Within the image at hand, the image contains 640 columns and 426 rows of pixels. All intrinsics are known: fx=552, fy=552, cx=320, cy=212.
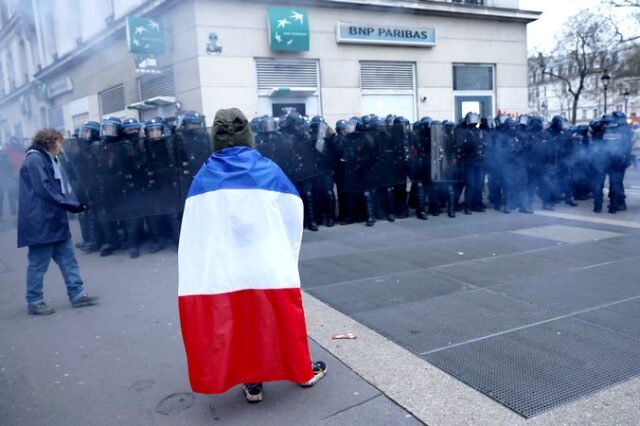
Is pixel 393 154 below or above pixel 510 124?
below

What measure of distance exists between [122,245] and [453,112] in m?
9.23

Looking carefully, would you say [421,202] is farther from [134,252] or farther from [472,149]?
[134,252]

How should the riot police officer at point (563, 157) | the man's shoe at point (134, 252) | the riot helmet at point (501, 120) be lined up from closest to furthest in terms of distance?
1. the man's shoe at point (134, 252)
2. the riot helmet at point (501, 120)
3. the riot police officer at point (563, 157)

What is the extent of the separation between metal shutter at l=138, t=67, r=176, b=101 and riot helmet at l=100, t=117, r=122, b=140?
4.41m

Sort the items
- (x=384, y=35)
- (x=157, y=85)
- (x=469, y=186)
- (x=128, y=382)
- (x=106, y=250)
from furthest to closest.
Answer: (x=384, y=35) < (x=157, y=85) < (x=469, y=186) < (x=106, y=250) < (x=128, y=382)

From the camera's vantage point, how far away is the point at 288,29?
11.3 meters

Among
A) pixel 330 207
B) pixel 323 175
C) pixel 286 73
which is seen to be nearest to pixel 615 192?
pixel 330 207

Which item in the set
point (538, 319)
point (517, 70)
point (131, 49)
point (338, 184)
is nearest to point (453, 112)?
point (517, 70)

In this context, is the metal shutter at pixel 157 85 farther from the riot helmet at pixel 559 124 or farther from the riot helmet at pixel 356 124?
the riot helmet at pixel 559 124

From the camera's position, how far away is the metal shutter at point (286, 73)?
37.4 ft

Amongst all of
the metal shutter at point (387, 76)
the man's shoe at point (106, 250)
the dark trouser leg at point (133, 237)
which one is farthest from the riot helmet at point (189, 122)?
the metal shutter at point (387, 76)

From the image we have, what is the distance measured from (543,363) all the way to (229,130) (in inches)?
95.6

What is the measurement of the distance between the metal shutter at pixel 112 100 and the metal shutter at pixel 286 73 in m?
4.28

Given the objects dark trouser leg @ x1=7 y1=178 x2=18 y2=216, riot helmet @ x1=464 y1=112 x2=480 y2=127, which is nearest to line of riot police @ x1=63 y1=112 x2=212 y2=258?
riot helmet @ x1=464 y1=112 x2=480 y2=127
